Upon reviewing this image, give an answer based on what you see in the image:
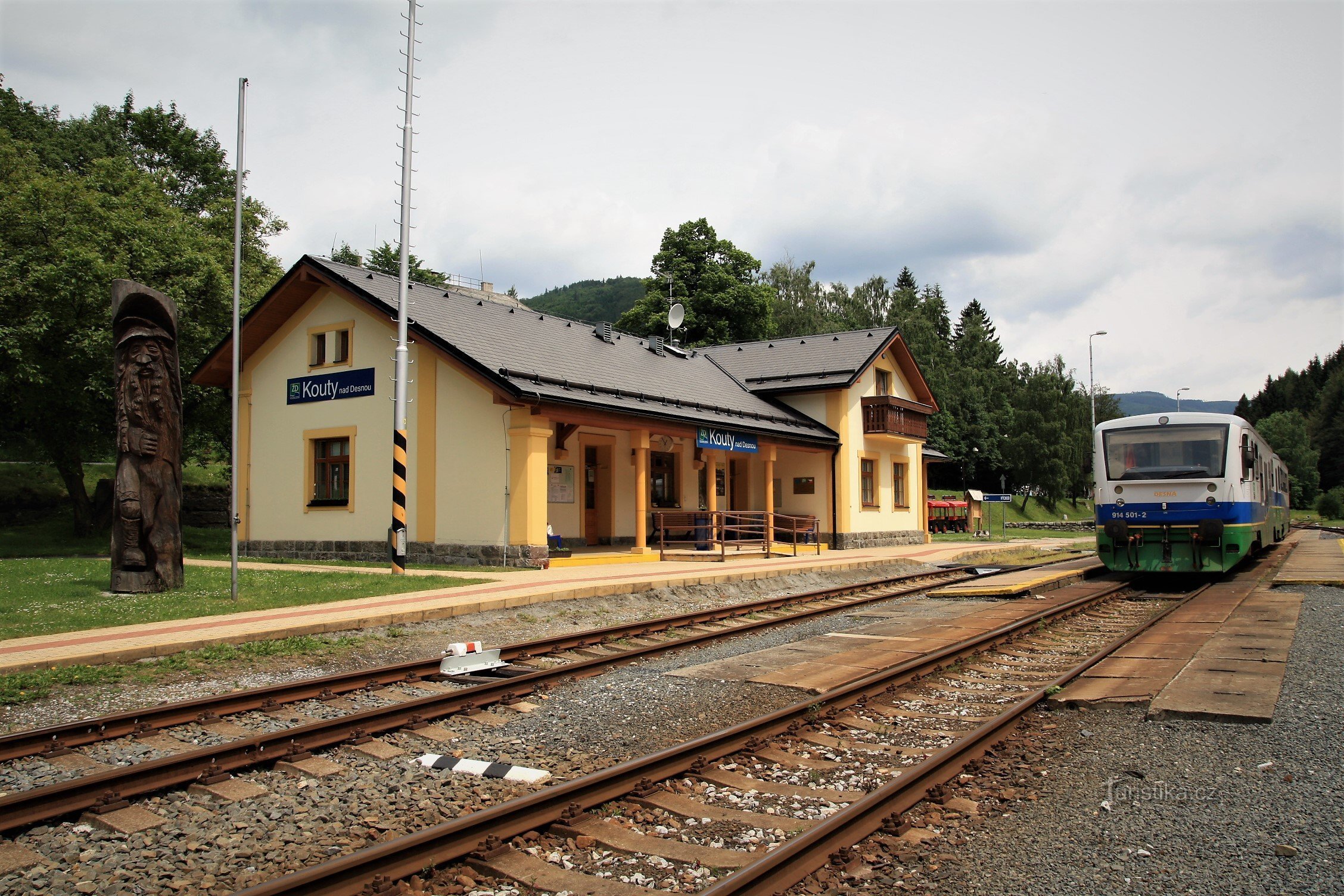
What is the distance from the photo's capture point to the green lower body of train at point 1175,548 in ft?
49.5

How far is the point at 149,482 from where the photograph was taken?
41.6 ft

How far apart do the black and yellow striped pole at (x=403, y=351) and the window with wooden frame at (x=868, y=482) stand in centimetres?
1616

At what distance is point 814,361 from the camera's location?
29.8m

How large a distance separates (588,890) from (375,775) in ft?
7.33

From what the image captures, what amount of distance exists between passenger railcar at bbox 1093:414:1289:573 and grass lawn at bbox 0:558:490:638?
1144cm

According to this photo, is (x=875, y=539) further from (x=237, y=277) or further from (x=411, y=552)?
(x=237, y=277)

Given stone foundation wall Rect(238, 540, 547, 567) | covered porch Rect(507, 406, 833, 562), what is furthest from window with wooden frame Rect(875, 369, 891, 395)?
stone foundation wall Rect(238, 540, 547, 567)

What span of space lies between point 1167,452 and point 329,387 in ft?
59.0

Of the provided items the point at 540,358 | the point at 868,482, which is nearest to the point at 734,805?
the point at 540,358

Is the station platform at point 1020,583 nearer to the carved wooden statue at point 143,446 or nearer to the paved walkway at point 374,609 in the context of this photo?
the paved walkway at point 374,609

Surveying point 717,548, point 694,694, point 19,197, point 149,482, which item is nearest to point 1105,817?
point 694,694

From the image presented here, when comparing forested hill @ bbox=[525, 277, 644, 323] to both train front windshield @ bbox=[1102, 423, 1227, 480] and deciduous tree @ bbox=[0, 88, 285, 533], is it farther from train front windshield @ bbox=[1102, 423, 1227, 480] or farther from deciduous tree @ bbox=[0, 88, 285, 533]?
train front windshield @ bbox=[1102, 423, 1227, 480]

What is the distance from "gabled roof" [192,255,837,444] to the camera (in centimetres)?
1847
